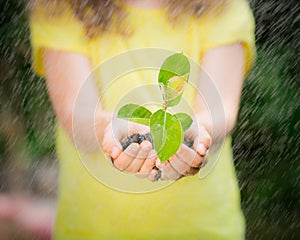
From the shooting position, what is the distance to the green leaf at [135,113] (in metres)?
1.26

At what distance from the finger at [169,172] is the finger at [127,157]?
5 cm

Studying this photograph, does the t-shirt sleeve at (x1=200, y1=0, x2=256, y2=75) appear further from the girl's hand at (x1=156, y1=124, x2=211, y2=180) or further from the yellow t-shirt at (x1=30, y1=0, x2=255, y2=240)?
the girl's hand at (x1=156, y1=124, x2=211, y2=180)

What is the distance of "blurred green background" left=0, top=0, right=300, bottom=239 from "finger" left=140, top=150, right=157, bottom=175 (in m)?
0.14

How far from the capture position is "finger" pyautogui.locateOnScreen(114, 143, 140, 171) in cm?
124

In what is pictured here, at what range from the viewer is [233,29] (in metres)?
1.32

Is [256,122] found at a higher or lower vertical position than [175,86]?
lower

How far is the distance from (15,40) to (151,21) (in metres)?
0.20

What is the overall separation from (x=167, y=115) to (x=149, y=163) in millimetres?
73

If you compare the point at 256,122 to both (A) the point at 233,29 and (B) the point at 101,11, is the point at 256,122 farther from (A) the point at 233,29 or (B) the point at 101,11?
(B) the point at 101,11

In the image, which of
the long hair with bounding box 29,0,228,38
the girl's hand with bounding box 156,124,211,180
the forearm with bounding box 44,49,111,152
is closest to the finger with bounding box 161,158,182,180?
the girl's hand with bounding box 156,124,211,180

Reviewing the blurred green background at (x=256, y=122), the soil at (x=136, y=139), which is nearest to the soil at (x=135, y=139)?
the soil at (x=136, y=139)

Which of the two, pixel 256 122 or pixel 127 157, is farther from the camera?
pixel 256 122

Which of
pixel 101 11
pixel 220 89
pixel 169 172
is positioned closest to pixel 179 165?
pixel 169 172

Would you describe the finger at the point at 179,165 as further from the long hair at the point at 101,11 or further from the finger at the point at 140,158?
the long hair at the point at 101,11
